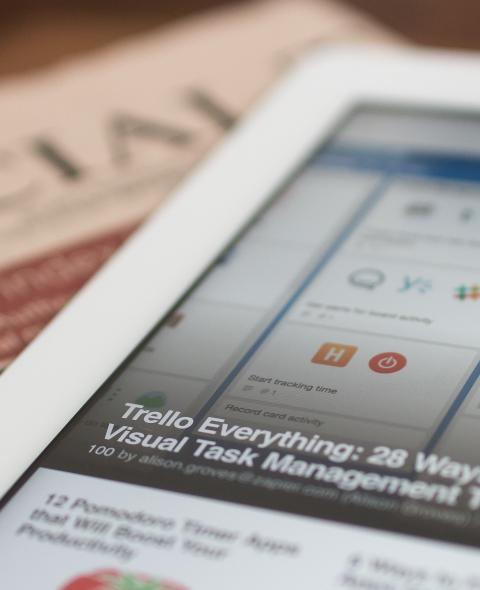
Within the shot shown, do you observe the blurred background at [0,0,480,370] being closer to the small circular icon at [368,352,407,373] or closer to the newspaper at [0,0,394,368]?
the newspaper at [0,0,394,368]

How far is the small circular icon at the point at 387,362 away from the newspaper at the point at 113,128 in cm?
12

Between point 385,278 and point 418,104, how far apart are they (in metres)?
0.10

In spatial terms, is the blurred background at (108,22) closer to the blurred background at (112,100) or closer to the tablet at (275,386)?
the blurred background at (112,100)

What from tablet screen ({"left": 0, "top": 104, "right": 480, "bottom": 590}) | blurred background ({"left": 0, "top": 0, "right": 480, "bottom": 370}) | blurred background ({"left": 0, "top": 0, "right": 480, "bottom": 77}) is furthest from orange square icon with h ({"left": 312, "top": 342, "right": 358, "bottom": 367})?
blurred background ({"left": 0, "top": 0, "right": 480, "bottom": 77})

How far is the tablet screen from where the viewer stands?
0.71ft

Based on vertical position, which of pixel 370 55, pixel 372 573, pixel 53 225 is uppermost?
pixel 370 55

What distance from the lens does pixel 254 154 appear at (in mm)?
361

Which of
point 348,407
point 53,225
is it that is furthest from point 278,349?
point 53,225

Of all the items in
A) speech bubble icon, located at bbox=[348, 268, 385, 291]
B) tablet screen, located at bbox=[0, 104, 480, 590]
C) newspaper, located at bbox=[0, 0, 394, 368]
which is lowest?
tablet screen, located at bbox=[0, 104, 480, 590]

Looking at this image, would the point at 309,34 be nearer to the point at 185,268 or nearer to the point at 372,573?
the point at 185,268

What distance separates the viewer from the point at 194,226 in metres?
0.33

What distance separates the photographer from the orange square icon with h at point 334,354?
265mm

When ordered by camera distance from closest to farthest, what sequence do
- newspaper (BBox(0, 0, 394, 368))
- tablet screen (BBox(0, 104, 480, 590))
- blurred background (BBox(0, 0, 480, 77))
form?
tablet screen (BBox(0, 104, 480, 590)) < newspaper (BBox(0, 0, 394, 368)) < blurred background (BBox(0, 0, 480, 77))

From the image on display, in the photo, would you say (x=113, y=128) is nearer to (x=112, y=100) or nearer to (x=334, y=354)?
(x=112, y=100)
